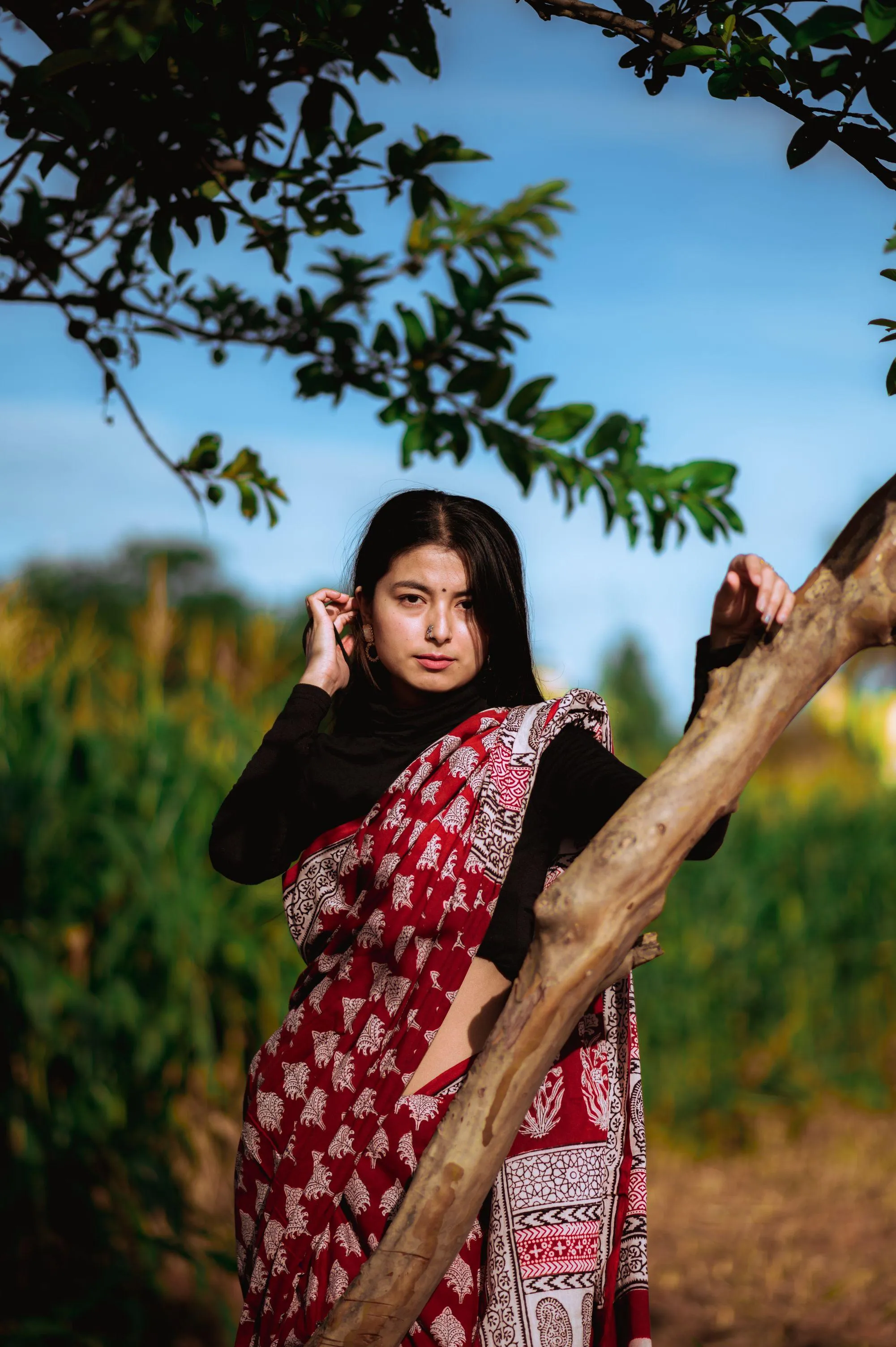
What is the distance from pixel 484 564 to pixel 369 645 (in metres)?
0.24

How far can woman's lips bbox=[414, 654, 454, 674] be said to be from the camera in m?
1.70

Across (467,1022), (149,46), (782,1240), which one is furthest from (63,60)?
(782,1240)

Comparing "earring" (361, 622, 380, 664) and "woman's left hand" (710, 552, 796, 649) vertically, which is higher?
"earring" (361, 622, 380, 664)

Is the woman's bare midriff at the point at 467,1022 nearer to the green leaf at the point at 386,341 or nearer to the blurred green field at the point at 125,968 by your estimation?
the green leaf at the point at 386,341

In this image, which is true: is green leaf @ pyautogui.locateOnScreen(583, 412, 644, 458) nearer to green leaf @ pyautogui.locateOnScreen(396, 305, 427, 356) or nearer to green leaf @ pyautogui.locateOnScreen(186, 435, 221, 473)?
green leaf @ pyautogui.locateOnScreen(396, 305, 427, 356)

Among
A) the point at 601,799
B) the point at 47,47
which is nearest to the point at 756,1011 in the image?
the point at 601,799

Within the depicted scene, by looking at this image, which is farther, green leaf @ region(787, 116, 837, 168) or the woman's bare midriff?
the woman's bare midriff

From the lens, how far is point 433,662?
170 cm

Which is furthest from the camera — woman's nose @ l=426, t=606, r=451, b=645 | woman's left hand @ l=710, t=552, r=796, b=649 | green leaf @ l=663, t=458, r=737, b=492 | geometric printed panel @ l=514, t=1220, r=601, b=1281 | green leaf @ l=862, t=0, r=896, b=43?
green leaf @ l=663, t=458, r=737, b=492

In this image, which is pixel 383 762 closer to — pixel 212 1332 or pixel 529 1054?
pixel 529 1054

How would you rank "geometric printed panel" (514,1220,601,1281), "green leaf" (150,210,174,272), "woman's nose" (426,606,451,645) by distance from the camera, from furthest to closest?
"green leaf" (150,210,174,272) < "woman's nose" (426,606,451,645) < "geometric printed panel" (514,1220,601,1281)

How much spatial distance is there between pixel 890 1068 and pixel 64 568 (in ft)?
119

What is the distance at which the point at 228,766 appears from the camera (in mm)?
4410

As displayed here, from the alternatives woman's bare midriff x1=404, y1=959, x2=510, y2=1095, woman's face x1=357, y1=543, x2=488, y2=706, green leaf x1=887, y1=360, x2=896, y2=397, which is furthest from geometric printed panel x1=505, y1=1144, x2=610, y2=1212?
green leaf x1=887, y1=360, x2=896, y2=397
